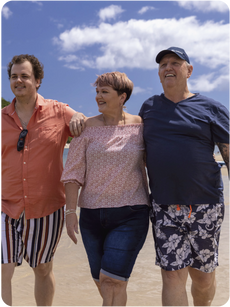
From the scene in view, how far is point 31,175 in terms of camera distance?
321 cm

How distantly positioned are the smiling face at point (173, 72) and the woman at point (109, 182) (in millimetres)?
348

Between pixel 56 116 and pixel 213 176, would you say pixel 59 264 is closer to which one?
pixel 56 116

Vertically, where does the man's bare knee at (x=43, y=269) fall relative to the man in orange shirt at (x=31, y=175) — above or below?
below

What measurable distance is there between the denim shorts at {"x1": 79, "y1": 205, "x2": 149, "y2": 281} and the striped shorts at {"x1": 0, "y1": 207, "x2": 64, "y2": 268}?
0.50 meters

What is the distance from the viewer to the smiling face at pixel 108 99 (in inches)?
116

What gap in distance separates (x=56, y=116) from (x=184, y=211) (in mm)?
1614

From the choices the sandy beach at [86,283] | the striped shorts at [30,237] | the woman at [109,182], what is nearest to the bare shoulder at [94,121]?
the woman at [109,182]

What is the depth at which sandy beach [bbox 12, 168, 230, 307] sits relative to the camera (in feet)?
13.0

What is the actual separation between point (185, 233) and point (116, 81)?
1514 millimetres

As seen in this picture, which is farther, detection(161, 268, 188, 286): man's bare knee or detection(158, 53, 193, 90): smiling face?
detection(158, 53, 193, 90): smiling face

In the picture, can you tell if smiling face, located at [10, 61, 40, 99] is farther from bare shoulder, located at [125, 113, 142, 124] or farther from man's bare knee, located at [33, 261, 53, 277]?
man's bare knee, located at [33, 261, 53, 277]

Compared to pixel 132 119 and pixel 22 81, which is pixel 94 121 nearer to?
pixel 132 119

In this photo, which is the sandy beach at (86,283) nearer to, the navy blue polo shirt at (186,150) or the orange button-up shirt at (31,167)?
the orange button-up shirt at (31,167)

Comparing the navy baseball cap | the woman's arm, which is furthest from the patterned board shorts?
the navy baseball cap
